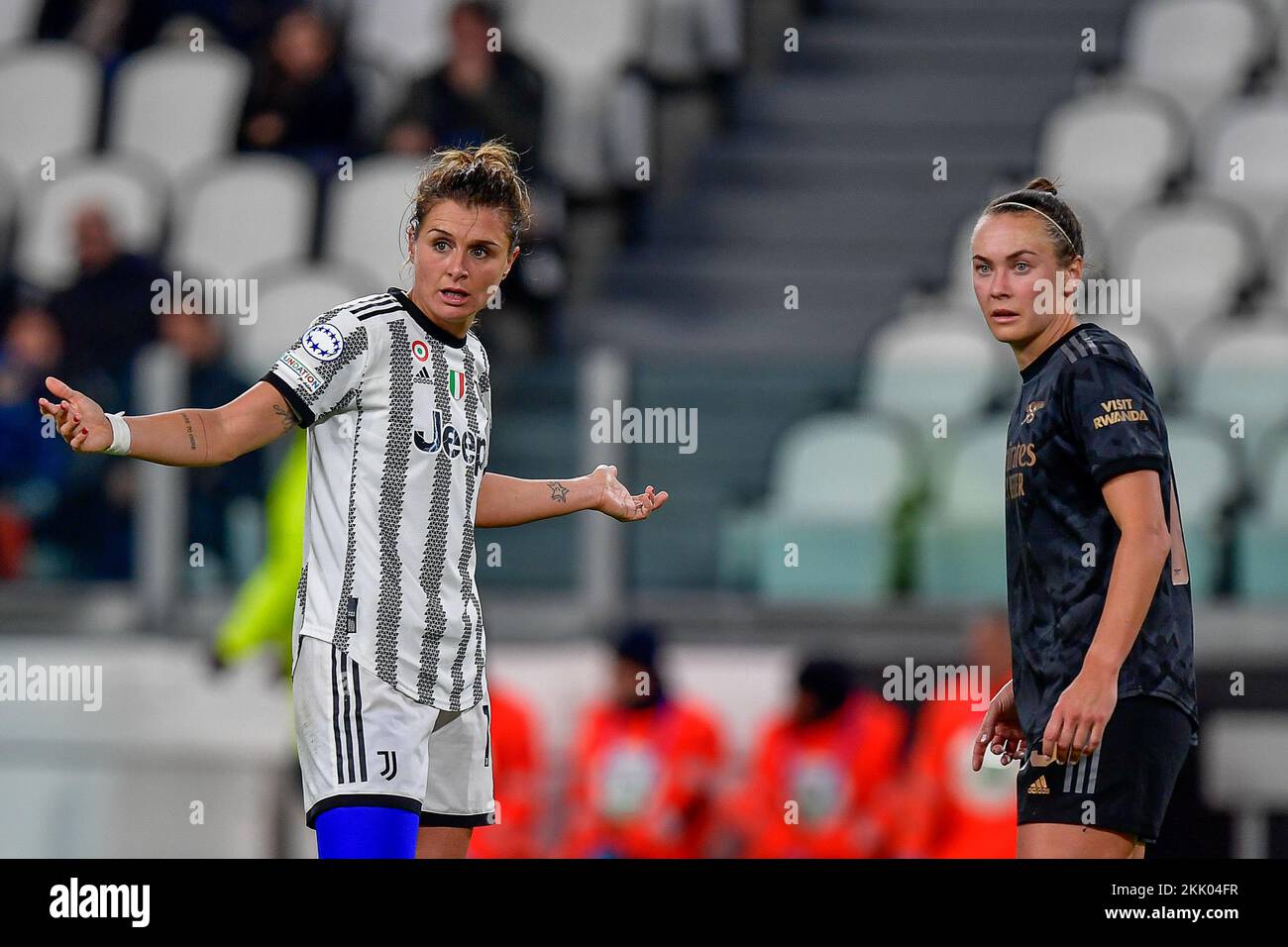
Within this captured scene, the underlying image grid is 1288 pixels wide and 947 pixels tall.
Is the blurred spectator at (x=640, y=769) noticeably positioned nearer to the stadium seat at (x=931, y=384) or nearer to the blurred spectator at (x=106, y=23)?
the stadium seat at (x=931, y=384)

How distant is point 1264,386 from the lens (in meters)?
7.11

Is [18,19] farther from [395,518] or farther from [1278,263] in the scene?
[395,518]

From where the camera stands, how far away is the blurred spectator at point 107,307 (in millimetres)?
7793

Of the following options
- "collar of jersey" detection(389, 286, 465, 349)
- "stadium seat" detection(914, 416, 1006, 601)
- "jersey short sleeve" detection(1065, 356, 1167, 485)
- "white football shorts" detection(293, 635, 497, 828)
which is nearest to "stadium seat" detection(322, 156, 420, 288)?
"stadium seat" detection(914, 416, 1006, 601)

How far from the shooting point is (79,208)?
8.84 metres

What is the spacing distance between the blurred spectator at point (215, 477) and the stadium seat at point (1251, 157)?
4.10 m

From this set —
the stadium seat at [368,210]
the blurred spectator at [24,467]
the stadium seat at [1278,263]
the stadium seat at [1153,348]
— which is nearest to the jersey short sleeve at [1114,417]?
A: the stadium seat at [1153,348]

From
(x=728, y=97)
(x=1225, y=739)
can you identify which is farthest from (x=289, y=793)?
(x=728, y=97)

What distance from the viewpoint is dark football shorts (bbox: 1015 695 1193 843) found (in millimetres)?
3023

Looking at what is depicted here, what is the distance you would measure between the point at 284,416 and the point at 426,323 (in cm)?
29

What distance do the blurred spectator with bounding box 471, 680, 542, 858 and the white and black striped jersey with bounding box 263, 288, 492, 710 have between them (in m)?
3.39

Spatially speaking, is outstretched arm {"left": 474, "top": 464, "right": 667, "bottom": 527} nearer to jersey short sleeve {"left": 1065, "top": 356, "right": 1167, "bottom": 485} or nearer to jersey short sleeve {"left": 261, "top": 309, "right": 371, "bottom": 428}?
jersey short sleeve {"left": 261, "top": 309, "right": 371, "bottom": 428}
